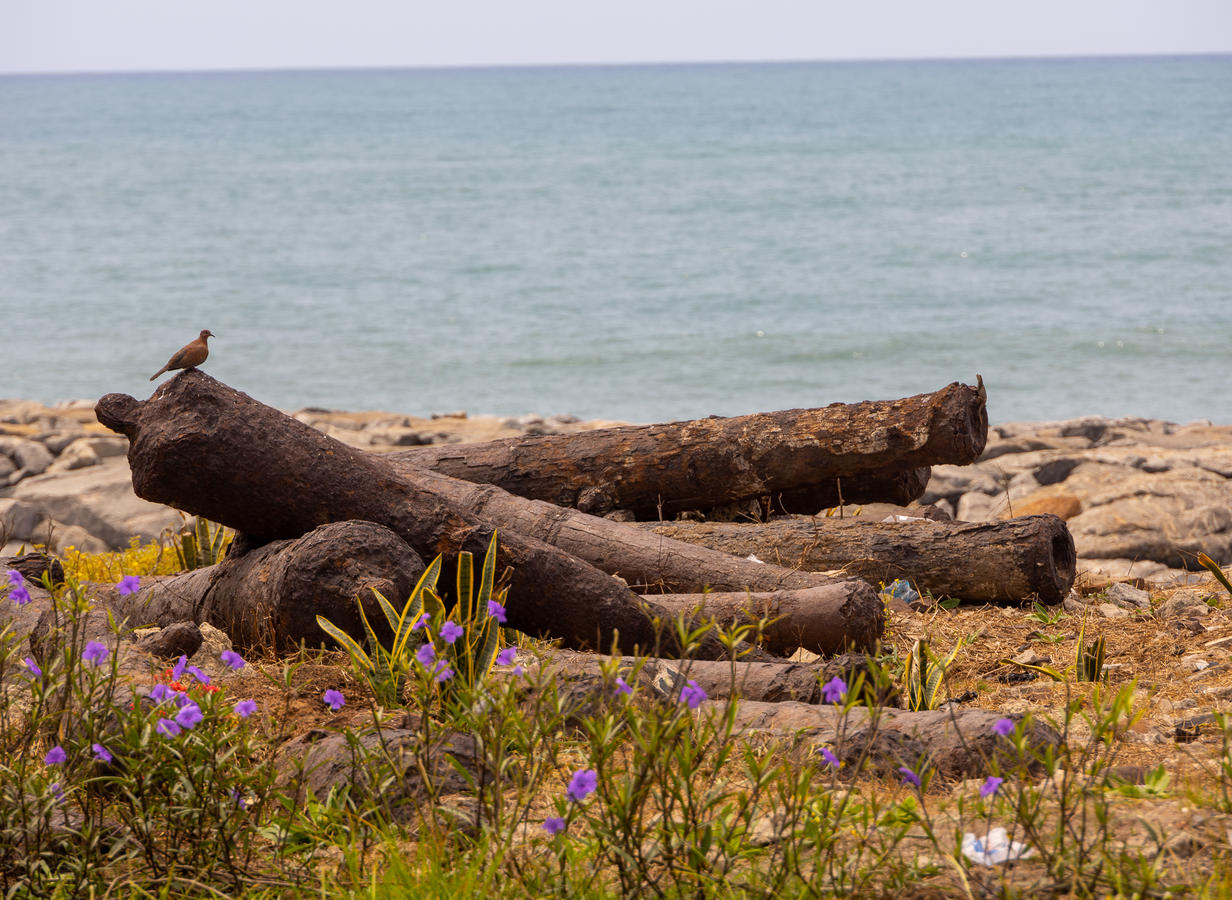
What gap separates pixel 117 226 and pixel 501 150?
25055mm

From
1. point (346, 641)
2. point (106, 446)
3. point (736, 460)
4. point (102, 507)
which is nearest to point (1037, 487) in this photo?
point (736, 460)

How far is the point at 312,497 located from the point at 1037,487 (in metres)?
7.34

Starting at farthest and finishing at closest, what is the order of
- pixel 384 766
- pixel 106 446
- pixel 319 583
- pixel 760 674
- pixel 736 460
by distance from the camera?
pixel 106 446
pixel 736 460
pixel 319 583
pixel 760 674
pixel 384 766

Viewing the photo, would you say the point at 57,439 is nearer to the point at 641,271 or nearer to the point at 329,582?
the point at 329,582

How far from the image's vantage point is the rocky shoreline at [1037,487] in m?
8.19

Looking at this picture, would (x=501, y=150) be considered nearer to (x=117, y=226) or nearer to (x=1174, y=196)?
(x=117, y=226)

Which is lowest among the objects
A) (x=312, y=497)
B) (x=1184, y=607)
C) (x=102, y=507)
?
(x=102, y=507)

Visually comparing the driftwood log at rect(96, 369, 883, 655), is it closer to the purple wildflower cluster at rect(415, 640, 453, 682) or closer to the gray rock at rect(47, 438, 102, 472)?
the purple wildflower cluster at rect(415, 640, 453, 682)

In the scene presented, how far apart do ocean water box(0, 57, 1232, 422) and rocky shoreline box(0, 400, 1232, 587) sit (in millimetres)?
5136

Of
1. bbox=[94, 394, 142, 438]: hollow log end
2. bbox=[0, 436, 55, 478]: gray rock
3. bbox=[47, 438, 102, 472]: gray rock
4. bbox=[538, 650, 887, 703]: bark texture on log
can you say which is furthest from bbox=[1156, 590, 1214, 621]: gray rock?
bbox=[0, 436, 55, 478]: gray rock

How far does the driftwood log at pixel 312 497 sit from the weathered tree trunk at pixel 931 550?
1.13 metres

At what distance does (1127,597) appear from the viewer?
588 centimetres

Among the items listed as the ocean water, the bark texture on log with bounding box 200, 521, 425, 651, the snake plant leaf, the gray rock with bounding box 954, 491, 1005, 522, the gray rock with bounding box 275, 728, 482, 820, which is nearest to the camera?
Answer: the gray rock with bounding box 275, 728, 482, 820

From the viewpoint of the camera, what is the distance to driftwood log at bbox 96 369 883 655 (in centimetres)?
433
